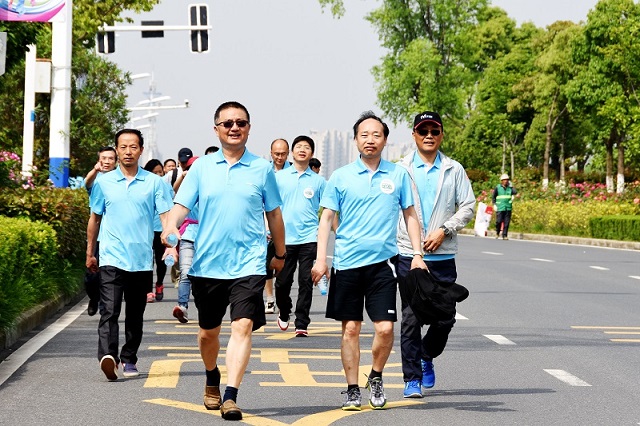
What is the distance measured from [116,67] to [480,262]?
14330mm

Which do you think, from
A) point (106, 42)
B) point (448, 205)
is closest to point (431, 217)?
point (448, 205)

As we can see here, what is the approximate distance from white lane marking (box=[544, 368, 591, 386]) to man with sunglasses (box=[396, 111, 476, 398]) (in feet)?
3.37

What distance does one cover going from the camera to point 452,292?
8453 millimetres

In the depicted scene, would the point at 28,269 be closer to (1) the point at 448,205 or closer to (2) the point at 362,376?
(2) the point at 362,376

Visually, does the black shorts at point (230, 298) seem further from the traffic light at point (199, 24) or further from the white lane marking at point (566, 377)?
the traffic light at point (199, 24)

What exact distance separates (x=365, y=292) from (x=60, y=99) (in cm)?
1601

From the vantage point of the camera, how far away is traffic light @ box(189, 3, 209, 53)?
29.1m

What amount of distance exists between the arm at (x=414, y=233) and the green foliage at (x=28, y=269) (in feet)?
13.4

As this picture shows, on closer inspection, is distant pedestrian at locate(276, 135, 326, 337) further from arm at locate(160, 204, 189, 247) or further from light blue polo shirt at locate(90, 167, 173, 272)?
arm at locate(160, 204, 189, 247)

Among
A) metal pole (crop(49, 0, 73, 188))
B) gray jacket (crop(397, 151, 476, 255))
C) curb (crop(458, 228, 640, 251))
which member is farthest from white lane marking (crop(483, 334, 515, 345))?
curb (crop(458, 228, 640, 251))

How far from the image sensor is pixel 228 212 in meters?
7.87

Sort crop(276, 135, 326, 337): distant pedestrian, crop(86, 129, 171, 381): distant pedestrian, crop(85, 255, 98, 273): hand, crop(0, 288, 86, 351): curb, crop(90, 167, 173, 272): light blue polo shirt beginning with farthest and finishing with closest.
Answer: crop(276, 135, 326, 337): distant pedestrian
crop(0, 288, 86, 351): curb
crop(85, 255, 98, 273): hand
crop(90, 167, 173, 272): light blue polo shirt
crop(86, 129, 171, 381): distant pedestrian

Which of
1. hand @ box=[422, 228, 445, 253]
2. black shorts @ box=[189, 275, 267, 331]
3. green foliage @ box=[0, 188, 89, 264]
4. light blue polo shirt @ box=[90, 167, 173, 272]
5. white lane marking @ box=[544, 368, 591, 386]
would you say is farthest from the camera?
green foliage @ box=[0, 188, 89, 264]

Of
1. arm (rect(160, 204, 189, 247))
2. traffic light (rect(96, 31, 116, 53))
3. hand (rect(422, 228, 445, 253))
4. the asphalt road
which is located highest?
traffic light (rect(96, 31, 116, 53))
